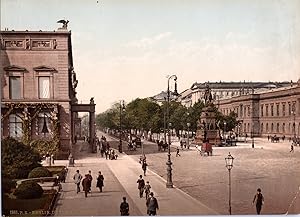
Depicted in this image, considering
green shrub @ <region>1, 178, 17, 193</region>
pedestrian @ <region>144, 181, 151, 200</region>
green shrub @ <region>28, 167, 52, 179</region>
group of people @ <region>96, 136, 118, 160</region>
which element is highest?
group of people @ <region>96, 136, 118, 160</region>

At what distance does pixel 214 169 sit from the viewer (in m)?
5.96

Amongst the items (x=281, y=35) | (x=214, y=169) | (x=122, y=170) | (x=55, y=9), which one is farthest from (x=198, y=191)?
(x=55, y=9)

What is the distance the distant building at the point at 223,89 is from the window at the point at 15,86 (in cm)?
143

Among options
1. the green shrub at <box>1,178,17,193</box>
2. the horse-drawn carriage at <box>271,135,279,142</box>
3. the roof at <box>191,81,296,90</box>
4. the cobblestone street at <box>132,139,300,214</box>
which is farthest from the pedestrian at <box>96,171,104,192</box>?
the horse-drawn carriage at <box>271,135,279,142</box>

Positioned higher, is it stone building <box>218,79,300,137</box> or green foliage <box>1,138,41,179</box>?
stone building <box>218,79,300,137</box>

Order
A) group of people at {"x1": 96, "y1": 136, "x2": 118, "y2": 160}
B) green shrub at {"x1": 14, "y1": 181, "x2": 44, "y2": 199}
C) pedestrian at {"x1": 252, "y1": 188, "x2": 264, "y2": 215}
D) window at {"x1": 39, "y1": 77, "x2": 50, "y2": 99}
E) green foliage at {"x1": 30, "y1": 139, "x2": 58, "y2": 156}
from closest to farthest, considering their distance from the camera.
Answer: green shrub at {"x1": 14, "y1": 181, "x2": 44, "y2": 199} → pedestrian at {"x1": 252, "y1": 188, "x2": 264, "y2": 215} → window at {"x1": 39, "y1": 77, "x2": 50, "y2": 99} → green foliage at {"x1": 30, "y1": 139, "x2": 58, "y2": 156} → group of people at {"x1": 96, "y1": 136, "x2": 118, "y2": 160}

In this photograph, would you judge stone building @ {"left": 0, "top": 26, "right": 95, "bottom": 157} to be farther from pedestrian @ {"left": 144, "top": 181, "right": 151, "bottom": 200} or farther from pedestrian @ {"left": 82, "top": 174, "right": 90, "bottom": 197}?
pedestrian @ {"left": 144, "top": 181, "right": 151, "bottom": 200}

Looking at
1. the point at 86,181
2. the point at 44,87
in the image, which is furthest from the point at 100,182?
the point at 44,87

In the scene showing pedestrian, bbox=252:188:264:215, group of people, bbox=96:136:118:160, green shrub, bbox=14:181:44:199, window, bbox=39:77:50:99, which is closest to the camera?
green shrub, bbox=14:181:44:199

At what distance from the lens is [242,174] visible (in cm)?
592

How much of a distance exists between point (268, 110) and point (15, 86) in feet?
7.77

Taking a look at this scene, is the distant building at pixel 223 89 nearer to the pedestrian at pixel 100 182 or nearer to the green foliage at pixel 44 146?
the pedestrian at pixel 100 182

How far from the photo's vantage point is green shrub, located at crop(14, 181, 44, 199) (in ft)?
18.2

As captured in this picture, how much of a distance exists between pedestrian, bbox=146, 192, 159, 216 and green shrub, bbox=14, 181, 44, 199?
0.94 metres
